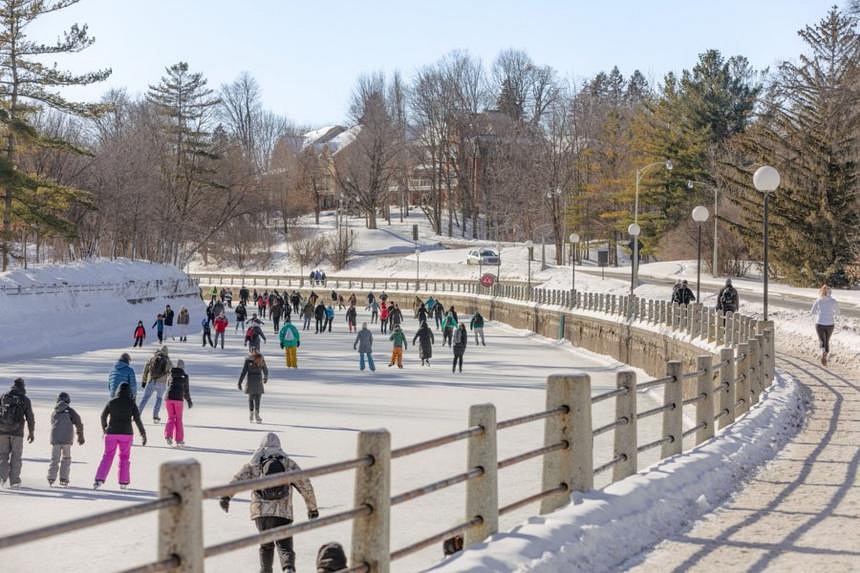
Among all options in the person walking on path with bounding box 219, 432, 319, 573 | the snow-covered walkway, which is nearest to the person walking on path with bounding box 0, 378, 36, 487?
the person walking on path with bounding box 219, 432, 319, 573

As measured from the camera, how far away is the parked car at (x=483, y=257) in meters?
80.3

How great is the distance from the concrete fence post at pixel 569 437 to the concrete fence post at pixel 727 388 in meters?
5.57

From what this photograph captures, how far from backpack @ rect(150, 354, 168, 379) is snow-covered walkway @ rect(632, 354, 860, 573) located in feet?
34.3

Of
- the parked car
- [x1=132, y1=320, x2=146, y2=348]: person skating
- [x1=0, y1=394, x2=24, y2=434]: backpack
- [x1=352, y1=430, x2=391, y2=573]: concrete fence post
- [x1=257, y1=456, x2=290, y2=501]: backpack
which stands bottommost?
[x1=132, y1=320, x2=146, y2=348]: person skating

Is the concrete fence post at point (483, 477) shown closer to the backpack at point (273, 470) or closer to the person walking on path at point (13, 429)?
the backpack at point (273, 470)

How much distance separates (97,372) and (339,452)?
15492 millimetres

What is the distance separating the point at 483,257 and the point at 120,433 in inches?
2644

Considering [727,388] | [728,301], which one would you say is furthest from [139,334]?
[727,388]

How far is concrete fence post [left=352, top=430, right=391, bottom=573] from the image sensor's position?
562 centimetres

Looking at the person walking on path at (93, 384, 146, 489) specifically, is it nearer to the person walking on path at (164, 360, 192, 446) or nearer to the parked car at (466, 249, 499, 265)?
the person walking on path at (164, 360, 192, 446)

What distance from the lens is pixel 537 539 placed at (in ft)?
22.7

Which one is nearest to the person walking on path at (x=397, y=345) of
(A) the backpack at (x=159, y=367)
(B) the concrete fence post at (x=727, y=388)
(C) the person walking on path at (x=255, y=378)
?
(C) the person walking on path at (x=255, y=378)

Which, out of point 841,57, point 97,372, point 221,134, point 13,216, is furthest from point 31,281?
point 221,134

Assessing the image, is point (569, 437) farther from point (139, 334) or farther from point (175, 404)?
point (139, 334)
